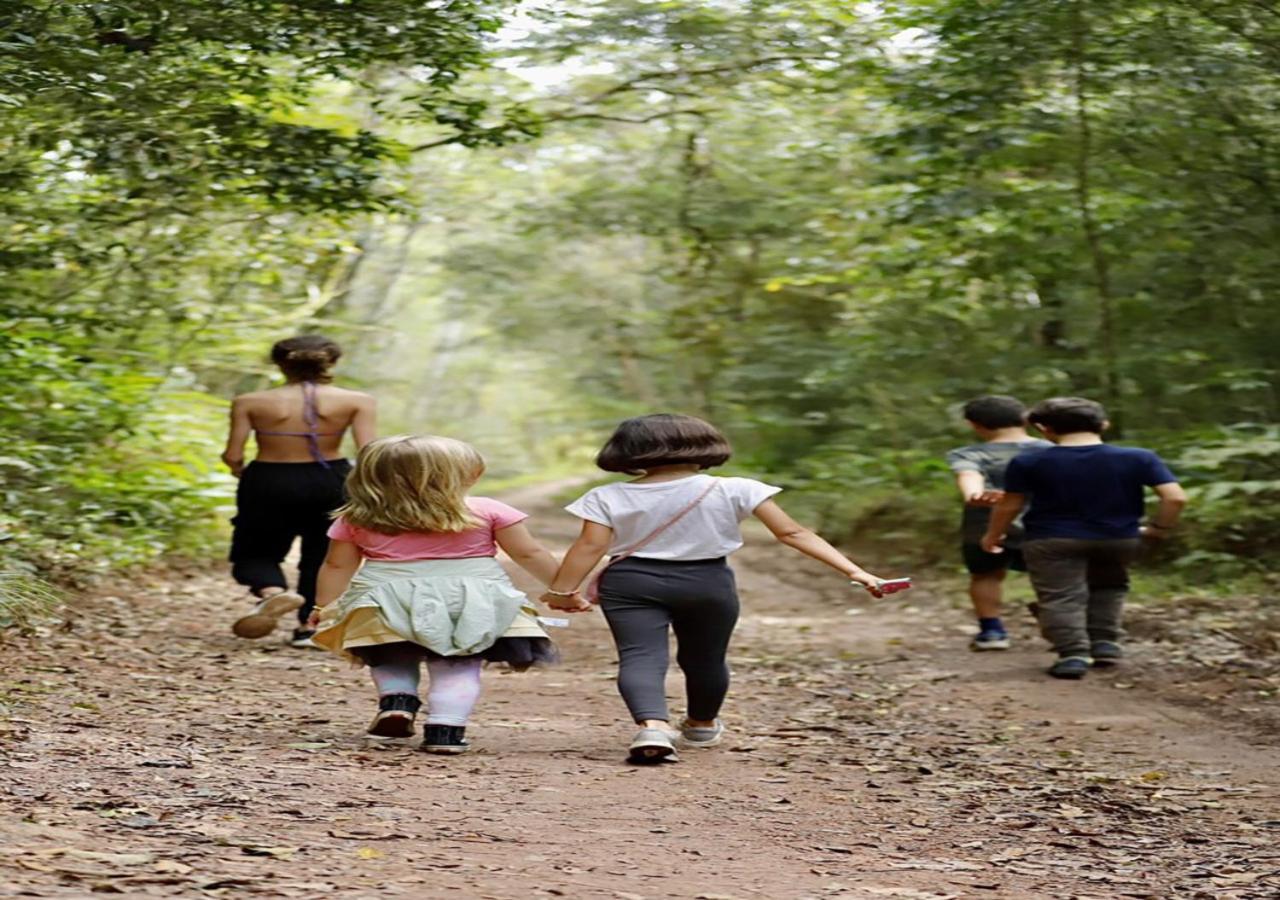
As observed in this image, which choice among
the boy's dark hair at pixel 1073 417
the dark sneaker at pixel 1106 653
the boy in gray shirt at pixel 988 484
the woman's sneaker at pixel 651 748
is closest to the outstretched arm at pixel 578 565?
the woman's sneaker at pixel 651 748

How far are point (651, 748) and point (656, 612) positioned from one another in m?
0.57

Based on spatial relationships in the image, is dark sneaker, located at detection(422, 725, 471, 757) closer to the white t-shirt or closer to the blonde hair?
the blonde hair

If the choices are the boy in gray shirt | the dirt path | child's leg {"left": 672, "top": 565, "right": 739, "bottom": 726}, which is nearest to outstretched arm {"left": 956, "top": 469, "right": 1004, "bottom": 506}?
the boy in gray shirt

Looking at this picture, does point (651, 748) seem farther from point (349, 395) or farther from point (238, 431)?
point (238, 431)

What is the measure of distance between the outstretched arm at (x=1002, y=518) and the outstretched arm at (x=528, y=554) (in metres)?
3.67

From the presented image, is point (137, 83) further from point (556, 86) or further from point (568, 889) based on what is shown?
point (556, 86)

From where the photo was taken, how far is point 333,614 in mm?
6406

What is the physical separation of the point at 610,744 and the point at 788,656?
348 centimetres

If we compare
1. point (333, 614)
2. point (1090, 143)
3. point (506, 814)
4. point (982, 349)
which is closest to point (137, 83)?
point (333, 614)

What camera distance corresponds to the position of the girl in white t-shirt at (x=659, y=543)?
20.7 ft

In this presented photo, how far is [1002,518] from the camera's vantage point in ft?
30.1

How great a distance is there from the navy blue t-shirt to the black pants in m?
4.15

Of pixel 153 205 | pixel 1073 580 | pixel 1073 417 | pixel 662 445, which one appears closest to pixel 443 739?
pixel 662 445

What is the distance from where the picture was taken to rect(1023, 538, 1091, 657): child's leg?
8812mm
